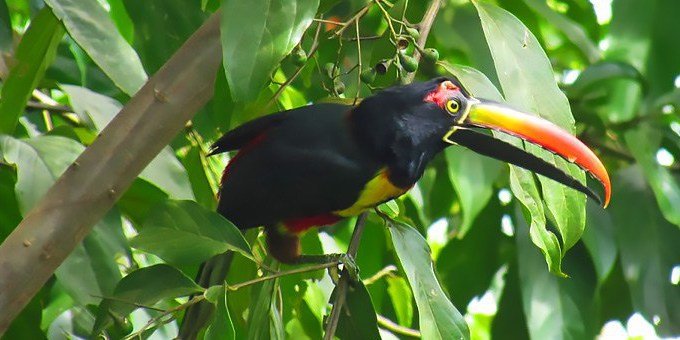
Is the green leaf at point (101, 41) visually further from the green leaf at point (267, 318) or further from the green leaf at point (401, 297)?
the green leaf at point (401, 297)

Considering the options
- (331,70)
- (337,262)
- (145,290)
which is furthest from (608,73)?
(145,290)

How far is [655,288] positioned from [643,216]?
7.2 inches

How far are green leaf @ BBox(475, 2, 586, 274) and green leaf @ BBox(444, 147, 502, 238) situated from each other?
53 centimetres

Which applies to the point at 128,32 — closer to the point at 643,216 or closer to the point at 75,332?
the point at 75,332

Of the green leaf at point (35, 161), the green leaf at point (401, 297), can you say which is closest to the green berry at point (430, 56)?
the green leaf at point (35, 161)

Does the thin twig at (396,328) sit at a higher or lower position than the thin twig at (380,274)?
lower

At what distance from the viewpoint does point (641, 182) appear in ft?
10.5

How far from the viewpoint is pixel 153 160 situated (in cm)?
225

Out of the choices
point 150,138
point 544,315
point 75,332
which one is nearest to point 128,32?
point 75,332

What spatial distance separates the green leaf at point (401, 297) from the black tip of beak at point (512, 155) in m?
0.76

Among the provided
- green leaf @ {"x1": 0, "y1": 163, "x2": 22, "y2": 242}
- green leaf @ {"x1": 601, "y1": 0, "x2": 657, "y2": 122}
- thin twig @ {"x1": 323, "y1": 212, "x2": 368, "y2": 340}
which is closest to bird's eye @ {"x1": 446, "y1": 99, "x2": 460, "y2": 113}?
thin twig @ {"x1": 323, "y1": 212, "x2": 368, "y2": 340}

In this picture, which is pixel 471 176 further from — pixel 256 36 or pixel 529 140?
pixel 256 36

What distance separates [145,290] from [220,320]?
0.53ft

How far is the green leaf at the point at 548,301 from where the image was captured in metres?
2.77
